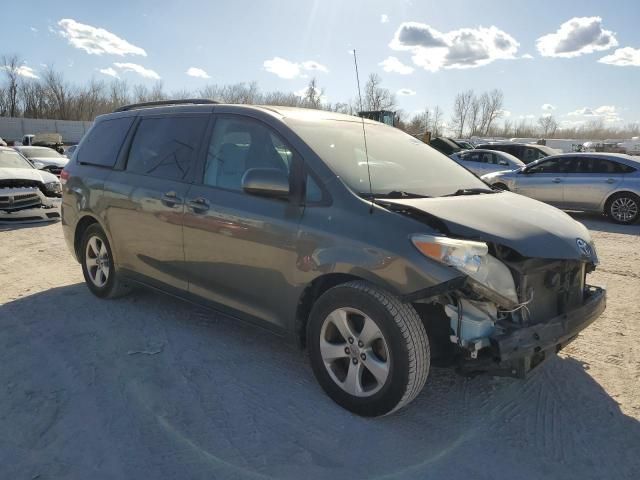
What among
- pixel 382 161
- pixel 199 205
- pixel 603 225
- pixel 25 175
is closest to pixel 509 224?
pixel 382 161

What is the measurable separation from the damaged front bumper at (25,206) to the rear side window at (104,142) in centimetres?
520

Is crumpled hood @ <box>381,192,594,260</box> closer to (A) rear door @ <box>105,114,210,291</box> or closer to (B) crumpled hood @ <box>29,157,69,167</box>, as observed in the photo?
(A) rear door @ <box>105,114,210,291</box>

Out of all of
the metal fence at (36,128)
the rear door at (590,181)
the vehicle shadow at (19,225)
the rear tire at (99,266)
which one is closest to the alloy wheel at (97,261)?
the rear tire at (99,266)

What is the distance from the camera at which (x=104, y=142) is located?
5188 millimetres

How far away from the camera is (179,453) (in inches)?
107

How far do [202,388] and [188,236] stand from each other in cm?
119

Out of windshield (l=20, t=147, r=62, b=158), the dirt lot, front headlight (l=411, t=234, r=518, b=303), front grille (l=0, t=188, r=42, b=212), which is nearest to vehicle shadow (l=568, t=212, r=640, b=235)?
the dirt lot

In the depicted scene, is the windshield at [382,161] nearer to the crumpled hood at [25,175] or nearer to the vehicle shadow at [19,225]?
the vehicle shadow at [19,225]

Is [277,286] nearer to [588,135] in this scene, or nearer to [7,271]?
[7,271]

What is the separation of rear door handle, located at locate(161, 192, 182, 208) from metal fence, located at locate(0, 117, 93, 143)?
59688 millimetres

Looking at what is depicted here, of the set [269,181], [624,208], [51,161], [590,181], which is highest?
[269,181]

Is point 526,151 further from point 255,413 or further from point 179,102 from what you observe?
point 255,413

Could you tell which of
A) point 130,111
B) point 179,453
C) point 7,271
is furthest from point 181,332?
point 7,271

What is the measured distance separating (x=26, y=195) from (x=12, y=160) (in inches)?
67.8
